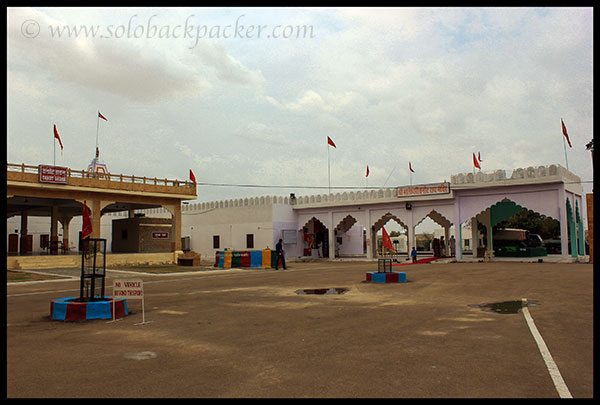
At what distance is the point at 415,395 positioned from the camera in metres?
4.04

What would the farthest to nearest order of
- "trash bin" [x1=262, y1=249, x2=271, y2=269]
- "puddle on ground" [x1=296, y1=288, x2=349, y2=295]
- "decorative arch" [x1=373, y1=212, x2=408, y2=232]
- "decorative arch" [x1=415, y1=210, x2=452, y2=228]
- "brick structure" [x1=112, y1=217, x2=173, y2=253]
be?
"brick structure" [x1=112, y1=217, x2=173, y2=253], "decorative arch" [x1=373, y1=212, x2=408, y2=232], "decorative arch" [x1=415, y1=210, x2=452, y2=228], "trash bin" [x1=262, y1=249, x2=271, y2=269], "puddle on ground" [x1=296, y1=288, x2=349, y2=295]

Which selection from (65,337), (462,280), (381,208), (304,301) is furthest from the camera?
(381,208)

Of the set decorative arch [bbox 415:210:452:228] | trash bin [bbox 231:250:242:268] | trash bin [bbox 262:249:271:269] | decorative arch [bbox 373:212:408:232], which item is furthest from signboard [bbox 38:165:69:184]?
decorative arch [bbox 415:210:452:228]

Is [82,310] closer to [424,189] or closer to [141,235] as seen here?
[424,189]

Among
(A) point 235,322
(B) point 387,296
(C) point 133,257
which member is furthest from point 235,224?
(A) point 235,322

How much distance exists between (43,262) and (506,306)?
23718mm

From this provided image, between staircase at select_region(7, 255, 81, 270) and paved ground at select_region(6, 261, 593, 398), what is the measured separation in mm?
15543

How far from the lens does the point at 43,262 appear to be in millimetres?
24469

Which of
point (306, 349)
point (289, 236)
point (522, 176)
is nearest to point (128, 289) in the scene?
point (306, 349)

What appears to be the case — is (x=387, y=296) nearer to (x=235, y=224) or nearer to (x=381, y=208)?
(x=381, y=208)

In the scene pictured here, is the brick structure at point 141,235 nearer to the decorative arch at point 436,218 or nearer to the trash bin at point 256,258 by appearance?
the trash bin at point 256,258

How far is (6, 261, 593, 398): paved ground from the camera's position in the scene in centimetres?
432

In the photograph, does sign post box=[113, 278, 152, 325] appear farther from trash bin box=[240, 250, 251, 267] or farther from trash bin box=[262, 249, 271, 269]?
trash bin box=[240, 250, 251, 267]
